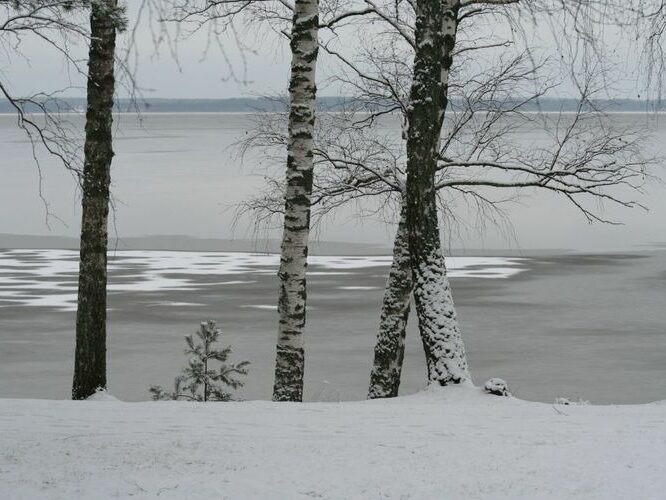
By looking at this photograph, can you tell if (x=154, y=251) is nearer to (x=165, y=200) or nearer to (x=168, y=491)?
(x=165, y=200)

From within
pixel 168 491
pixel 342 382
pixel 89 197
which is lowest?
pixel 342 382

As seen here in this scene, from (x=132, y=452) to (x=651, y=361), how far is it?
17.9m

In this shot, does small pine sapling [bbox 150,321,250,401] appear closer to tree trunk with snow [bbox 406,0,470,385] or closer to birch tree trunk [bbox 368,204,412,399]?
birch tree trunk [bbox 368,204,412,399]

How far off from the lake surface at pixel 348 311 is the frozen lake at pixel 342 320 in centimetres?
5

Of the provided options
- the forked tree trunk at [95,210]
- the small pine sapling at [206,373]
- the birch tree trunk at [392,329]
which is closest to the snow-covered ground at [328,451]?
the forked tree trunk at [95,210]

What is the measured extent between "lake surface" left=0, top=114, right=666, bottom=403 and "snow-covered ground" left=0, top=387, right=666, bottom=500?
275 centimetres

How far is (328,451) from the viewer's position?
736 cm

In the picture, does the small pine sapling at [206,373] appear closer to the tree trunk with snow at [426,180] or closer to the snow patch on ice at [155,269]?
the tree trunk with snow at [426,180]

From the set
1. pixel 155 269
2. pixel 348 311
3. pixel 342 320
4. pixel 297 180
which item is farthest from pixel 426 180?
pixel 155 269

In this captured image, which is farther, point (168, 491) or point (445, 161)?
point (445, 161)

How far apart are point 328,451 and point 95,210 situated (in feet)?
17.0

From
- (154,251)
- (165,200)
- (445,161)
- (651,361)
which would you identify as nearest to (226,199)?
(165,200)

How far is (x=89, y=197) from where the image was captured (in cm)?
1139

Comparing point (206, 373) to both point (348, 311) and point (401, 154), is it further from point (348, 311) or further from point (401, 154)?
point (348, 311)
